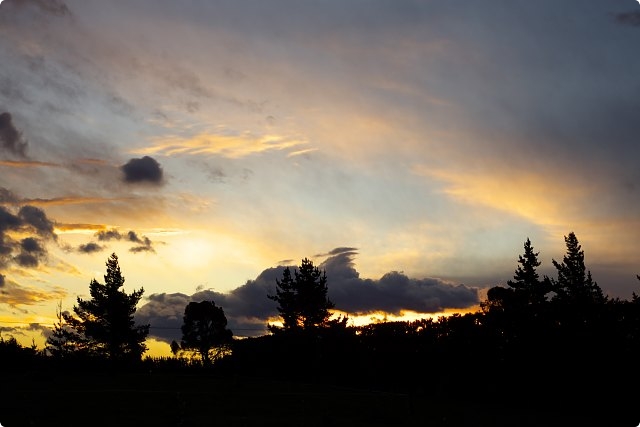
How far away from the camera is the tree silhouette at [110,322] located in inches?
2276

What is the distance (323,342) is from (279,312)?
14.8m

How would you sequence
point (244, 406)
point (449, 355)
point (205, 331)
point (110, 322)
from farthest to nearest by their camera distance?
point (205, 331)
point (110, 322)
point (449, 355)
point (244, 406)

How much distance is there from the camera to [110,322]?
5822cm

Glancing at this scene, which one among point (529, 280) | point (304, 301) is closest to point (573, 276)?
point (529, 280)

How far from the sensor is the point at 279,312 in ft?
210

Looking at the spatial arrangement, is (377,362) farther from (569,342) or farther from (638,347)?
(638,347)

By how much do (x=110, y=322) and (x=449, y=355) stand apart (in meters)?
34.4

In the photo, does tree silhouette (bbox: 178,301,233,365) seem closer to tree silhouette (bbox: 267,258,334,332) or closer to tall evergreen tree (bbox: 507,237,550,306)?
tree silhouette (bbox: 267,258,334,332)

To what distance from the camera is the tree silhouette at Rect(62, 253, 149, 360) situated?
57.8 metres

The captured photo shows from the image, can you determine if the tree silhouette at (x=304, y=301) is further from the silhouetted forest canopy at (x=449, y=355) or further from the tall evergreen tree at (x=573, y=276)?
the tall evergreen tree at (x=573, y=276)

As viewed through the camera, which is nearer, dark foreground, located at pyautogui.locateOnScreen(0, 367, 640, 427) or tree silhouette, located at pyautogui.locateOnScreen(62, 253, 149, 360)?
dark foreground, located at pyautogui.locateOnScreen(0, 367, 640, 427)

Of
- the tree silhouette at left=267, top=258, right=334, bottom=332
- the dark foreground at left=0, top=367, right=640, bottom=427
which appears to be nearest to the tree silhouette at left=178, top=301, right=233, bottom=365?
the tree silhouette at left=267, top=258, right=334, bottom=332

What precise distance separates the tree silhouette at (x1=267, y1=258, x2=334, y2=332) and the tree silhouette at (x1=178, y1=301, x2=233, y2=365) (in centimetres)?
Result: 2238

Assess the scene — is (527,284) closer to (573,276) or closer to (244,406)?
(573,276)
